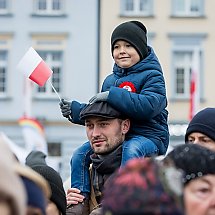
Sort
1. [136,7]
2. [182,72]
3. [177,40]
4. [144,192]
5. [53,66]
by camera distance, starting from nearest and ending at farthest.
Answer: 1. [144,192]
2. [177,40]
3. [53,66]
4. [182,72]
5. [136,7]

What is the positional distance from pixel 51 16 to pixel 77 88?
249 centimetres

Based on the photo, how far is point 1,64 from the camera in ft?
103

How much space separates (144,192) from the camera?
2.31m

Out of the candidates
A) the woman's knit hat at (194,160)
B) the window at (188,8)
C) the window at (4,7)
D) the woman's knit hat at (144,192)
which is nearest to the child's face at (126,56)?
the woman's knit hat at (194,160)

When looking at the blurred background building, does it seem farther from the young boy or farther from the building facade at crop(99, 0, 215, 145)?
the young boy

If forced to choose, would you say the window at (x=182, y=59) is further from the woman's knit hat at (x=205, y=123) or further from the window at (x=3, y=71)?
the woman's knit hat at (x=205, y=123)

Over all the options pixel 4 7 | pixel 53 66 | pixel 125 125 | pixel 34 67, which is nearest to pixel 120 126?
pixel 125 125

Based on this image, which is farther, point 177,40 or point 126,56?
point 177,40

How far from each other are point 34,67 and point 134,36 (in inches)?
25.4

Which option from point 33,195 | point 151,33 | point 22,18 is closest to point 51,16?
point 22,18

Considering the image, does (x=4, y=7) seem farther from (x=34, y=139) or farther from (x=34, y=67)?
(x=34, y=67)

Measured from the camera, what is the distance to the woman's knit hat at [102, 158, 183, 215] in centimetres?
230

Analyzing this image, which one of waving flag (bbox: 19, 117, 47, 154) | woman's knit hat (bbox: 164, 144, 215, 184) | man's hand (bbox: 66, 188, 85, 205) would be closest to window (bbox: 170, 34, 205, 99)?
waving flag (bbox: 19, 117, 47, 154)

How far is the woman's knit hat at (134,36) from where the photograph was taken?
189 inches
